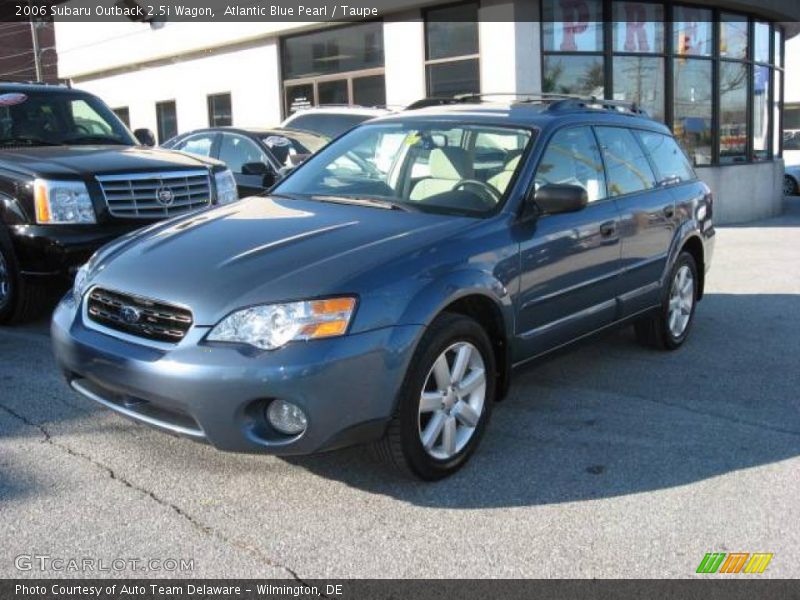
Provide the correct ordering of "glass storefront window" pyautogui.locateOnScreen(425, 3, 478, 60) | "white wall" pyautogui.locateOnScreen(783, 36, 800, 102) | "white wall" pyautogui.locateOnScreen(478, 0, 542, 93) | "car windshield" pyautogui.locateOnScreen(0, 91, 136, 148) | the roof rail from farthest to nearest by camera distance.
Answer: "white wall" pyautogui.locateOnScreen(783, 36, 800, 102)
"glass storefront window" pyautogui.locateOnScreen(425, 3, 478, 60)
"white wall" pyautogui.locateOnScreen(478, 0, 542, 93)
"car windshield" pyautogui.locateOnScreen(0, 91, 136, 148)
the roof rail

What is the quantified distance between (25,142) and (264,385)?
506 centimetres

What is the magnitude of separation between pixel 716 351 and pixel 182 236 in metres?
4.03

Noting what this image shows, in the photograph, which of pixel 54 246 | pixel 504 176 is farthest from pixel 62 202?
pixel 504 176

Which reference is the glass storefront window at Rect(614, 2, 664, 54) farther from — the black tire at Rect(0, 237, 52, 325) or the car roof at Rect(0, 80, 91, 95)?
the black tire at Rect(0, 237, 52, 325)

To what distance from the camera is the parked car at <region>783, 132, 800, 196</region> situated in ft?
71.6

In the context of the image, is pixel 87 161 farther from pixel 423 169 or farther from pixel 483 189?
pixel 483 189

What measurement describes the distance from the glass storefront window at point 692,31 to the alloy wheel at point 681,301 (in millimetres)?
9028

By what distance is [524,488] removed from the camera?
3.67 meters

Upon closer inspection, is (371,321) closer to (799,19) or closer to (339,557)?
(339,557)

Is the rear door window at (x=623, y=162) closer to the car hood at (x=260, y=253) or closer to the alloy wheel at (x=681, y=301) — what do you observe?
the alloy wheel at (x=681, y=301)

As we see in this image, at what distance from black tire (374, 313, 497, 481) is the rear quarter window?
2686mm

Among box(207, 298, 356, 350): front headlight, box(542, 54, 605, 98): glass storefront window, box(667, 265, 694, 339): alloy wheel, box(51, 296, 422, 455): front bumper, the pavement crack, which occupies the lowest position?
the pavement crack

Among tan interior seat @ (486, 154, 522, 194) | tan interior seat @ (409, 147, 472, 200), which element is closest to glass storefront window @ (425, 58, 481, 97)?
tan interior seat @ (409, 147, 472, 200)

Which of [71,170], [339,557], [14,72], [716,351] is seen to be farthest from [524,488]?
[14,72]
